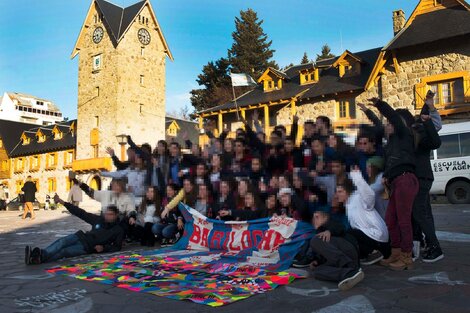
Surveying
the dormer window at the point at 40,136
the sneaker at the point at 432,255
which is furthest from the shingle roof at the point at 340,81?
the dormer window at the point at 40,136

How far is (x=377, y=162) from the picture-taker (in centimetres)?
593

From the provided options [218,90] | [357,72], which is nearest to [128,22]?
[218,90]

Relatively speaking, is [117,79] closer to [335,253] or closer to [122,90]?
[122,90]

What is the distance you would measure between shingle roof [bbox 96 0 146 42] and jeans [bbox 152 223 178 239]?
33989 mm

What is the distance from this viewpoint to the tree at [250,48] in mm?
46562

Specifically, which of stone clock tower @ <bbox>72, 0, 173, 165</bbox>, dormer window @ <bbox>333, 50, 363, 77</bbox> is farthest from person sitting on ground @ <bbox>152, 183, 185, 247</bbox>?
stone clock tower @ <bbox>72, 0, 173, 165</bbox>

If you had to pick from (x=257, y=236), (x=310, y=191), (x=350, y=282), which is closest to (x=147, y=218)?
(x=257, y=236)

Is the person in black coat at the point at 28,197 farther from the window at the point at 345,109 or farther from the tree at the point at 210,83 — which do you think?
the tree at the point at 210,83

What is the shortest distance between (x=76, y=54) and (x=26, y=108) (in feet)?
228

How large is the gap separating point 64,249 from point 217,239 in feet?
7.70

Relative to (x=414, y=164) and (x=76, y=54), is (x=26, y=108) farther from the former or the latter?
(x=414, y=164)

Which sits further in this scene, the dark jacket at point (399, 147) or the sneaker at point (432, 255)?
the sneaker at point (432, 255)

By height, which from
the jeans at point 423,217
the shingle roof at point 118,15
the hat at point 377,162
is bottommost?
the jeans at point 423,217

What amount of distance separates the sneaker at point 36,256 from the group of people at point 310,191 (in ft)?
0.05
